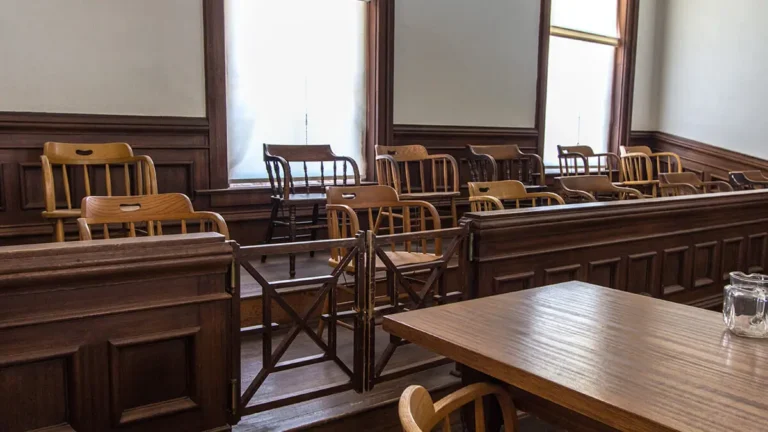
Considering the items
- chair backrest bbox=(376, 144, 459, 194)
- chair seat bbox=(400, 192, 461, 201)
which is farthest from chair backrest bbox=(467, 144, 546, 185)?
chair seat bbox=(400, 192, 461, 201)

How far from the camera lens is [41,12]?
341 centimetres

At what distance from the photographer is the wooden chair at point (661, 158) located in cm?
631

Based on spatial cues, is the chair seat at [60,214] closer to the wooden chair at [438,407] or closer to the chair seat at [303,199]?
the chair seat at [303,199]

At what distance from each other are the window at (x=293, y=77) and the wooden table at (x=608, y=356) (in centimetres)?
313

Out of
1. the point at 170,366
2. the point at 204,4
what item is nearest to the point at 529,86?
the point at 204,4

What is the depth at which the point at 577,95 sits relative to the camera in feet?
21.4

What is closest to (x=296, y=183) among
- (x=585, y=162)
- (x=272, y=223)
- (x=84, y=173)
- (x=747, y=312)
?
(x=272, y=223)

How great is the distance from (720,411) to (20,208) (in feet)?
11.6

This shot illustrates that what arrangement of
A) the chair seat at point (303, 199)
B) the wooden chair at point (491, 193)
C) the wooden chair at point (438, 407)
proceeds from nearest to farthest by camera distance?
the wooden chair at point (438, 407)
the wooden chair at point (491, 193)
the chair seat at point (303, 199)

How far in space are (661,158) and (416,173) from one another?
3.47 metres

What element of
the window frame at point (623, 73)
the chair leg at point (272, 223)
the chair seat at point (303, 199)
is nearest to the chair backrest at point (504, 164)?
the chair seat at point (303, 199)

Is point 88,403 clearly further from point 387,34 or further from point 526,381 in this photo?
point 387,34

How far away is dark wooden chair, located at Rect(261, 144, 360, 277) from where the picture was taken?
11.7 ft

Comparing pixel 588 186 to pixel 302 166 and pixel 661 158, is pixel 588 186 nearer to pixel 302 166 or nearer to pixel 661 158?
pixel 302 166
